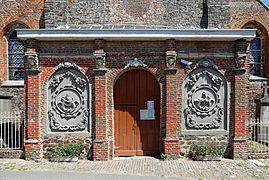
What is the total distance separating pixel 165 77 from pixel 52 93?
13.1ft

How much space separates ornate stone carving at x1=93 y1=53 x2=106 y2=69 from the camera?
20.5 ft

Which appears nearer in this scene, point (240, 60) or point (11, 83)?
point (240, 60)

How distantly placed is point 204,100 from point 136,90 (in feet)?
7.97

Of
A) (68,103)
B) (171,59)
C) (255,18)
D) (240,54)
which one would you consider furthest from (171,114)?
(255,18)

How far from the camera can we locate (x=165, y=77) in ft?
21.2

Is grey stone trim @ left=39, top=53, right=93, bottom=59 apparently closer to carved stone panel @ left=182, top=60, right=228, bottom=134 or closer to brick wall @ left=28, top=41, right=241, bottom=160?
brick wall @ left=28, top=41, right=241, bottom=160

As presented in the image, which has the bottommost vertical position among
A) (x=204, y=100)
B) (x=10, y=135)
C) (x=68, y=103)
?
(x=10, y=135)

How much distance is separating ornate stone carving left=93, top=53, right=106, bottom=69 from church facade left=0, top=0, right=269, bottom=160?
33 millimetres

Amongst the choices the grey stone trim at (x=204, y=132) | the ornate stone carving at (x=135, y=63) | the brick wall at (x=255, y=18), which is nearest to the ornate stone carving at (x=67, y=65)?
the ornate stone carving at (x=135, y=63)

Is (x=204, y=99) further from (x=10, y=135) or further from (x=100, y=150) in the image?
(x=10, y=135)

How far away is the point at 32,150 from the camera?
20.7ft

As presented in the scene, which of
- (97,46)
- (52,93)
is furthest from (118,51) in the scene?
(52,93)

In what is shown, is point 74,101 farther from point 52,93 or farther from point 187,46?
point 187,46

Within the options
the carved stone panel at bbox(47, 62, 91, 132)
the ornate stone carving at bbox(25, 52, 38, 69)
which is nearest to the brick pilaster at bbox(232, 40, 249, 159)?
the carved stone panel at bbox(47, 62, 91, 132)
